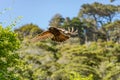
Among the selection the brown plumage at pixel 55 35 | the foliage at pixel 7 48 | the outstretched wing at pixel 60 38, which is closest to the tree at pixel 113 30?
the foliage at pixel 7 48

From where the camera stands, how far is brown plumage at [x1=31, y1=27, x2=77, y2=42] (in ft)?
20.3

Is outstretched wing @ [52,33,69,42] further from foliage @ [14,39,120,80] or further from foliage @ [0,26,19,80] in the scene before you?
foliage @ [14,39,120,80]

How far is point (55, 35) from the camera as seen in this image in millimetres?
6543

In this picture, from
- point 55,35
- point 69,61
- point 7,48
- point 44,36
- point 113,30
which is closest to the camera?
point 44,36

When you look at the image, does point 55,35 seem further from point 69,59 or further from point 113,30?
point 113,30

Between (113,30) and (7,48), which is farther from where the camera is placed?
(113,30)

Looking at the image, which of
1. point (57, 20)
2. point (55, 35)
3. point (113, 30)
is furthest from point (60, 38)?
point (57, 20)

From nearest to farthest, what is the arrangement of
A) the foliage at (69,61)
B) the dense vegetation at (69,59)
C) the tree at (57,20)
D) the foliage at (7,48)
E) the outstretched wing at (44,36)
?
the outstretched wing at (44,36), the foliage at (7,48), the dense vegetation at (69,59), the foliage at (69,61), the tree at (57,20)

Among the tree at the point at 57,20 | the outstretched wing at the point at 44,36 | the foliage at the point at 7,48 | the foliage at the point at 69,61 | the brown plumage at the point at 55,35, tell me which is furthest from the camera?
the tree at the point at 57,20

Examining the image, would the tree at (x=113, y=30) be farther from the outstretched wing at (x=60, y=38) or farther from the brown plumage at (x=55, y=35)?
the outstretched wing at (x=60, y=38)

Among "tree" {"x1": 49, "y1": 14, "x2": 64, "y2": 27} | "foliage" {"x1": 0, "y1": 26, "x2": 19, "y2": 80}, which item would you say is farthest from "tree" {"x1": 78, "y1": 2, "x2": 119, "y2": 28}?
"foliage" {"x1": 0, "y1": 26, "x2": 19, "y2": 80}

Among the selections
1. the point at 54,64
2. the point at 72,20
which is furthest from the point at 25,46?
the point at 72,20

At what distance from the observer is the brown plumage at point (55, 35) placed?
6174 mm

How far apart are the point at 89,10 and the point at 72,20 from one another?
152 inches
